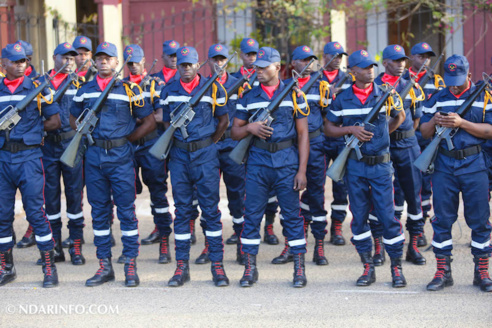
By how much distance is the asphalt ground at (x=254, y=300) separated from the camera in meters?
6.32

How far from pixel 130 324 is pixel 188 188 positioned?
164 centimetres

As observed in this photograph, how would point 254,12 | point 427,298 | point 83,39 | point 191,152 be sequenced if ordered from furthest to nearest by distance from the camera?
point 254,12, point 83,39, point 191,152, point 427,298

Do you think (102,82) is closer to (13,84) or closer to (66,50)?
(13,84)

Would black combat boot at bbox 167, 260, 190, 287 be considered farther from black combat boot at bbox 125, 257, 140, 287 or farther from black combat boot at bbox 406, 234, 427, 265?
black combat boot at bbox 406, 234, 427, 265

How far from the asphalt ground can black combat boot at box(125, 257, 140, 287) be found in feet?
0.26

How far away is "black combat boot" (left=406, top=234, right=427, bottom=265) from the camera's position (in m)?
8.00

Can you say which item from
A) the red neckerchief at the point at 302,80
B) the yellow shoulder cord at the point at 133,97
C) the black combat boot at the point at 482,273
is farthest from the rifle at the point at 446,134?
the yellow shoulder cord at the point at 133,97

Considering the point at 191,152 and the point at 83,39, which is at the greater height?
the point at 83,39

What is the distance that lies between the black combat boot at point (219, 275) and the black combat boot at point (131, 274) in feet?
2.45

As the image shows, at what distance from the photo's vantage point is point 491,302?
662 centimetres

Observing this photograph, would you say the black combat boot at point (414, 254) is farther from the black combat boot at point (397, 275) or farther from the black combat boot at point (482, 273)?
the black combat boot at point (482, 273)

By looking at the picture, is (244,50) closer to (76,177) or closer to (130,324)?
(76,177)

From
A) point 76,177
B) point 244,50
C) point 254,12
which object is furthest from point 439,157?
point 254,12

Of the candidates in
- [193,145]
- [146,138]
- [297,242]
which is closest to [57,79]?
[146,138]
